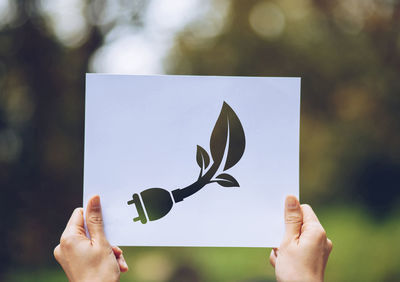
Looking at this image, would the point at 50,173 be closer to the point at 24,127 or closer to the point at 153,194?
the point at 24,127

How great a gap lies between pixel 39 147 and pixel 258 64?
6.38 feet

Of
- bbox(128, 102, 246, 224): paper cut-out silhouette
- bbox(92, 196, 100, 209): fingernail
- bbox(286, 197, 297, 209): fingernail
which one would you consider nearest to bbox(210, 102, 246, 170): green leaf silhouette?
bbox(128, 102, 246, 224): paper cut-out silhouette

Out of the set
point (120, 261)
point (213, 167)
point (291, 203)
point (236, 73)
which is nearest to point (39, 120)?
point (236, 73)

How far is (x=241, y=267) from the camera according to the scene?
3125 millimetres

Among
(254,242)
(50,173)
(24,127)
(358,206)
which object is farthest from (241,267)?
(254,242)

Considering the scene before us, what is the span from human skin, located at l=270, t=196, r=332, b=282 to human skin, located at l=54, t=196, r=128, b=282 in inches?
15.3

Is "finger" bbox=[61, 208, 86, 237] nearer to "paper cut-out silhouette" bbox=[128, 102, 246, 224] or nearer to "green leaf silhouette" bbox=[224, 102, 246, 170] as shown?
"paper cut-out silhouette" bbox=[128, 102, 246, 224]

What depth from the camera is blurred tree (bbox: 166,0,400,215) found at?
3.61m

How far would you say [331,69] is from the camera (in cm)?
373

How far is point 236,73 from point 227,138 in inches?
107

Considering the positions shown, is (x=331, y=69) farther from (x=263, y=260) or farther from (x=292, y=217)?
(x=292, y=217)

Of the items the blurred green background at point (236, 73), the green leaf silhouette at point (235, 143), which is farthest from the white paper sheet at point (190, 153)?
the blurred green background at point (236, 73)

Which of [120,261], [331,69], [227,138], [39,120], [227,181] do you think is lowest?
[120,261]

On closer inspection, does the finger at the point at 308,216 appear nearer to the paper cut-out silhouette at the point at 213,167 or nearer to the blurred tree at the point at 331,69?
the paper cut-out silhouette at the point at 213,167
